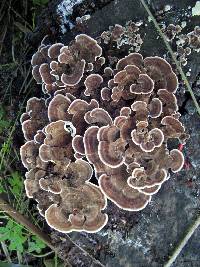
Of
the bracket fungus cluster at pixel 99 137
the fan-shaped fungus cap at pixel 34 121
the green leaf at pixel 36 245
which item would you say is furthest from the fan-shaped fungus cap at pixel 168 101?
the green leaf at pixel 36 245

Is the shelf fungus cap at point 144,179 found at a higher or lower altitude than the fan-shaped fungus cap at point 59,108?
lower

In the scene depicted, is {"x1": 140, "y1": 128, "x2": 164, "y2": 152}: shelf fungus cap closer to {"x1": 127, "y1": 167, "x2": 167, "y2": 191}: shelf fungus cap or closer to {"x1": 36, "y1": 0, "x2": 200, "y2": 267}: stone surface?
{"x1": 127, "y1": 167, "x2": 167, "y2": 191}: shelf fungus cap

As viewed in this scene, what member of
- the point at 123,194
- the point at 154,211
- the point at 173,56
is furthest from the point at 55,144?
the point at 173,56

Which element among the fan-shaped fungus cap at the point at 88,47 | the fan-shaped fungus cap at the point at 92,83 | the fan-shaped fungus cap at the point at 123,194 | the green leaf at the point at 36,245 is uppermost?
the fan-shaped fungus cap at the point at 88,47

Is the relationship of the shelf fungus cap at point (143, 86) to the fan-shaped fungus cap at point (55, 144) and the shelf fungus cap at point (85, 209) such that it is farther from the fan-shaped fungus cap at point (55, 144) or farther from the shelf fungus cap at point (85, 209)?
the shelf fungus cap at point (85, 209)

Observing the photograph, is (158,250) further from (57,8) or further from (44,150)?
(57,8)

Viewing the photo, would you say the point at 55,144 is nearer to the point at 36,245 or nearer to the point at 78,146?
the point at 78,146
